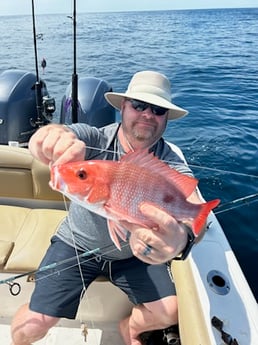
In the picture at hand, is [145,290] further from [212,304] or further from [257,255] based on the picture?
[257,255]

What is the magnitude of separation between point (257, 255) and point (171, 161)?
2.21m

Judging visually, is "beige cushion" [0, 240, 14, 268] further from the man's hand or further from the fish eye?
the fish eye

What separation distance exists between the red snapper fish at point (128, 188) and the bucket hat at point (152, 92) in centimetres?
66

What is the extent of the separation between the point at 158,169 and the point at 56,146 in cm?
41

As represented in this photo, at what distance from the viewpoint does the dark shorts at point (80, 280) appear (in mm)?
2047

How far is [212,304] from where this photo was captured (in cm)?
186

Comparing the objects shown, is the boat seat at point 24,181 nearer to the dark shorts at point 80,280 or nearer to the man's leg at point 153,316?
the dark shorts at point 80,280

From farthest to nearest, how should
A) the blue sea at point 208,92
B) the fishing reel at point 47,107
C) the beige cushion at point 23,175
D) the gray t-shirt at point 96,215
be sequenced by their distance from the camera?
the blue sea at point 208,92 → the fishing reel at point 47,107 → the beige cushion at point 23,175 → the gray t-shirt at point 96,215

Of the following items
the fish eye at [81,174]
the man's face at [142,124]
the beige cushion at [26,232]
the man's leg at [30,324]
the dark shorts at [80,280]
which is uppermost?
the fish eye at [81,174]

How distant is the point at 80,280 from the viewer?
2.12 m

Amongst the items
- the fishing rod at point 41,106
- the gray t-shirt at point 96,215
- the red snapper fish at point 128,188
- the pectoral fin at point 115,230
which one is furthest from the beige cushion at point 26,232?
→ the fishing rod at point 41,106

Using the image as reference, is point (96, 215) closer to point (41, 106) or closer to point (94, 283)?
point (94, 283)

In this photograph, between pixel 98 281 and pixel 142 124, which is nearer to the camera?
pixel 142 124

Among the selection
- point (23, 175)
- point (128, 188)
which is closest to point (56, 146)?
point (128, 188)
